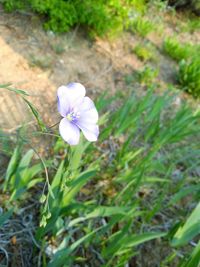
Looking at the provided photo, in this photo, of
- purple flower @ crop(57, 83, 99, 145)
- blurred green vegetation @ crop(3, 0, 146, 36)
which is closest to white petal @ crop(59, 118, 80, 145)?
purple flower @ crop(57, 83, 99, 145)

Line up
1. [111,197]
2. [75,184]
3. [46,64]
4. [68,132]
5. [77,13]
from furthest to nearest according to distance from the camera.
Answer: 1. [77,13]
2. [46,64]
3. [111,197]
4. [75,184]
5. [68,132]

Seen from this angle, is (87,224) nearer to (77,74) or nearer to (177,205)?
(177,205)

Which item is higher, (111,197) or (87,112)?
(87,112)

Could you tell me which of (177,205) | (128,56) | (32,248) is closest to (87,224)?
(32,248)

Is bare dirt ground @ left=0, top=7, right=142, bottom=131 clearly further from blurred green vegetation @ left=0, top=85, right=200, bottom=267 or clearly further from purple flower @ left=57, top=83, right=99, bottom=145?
purple flower @ left=57, top=83, right=99, bottom=145

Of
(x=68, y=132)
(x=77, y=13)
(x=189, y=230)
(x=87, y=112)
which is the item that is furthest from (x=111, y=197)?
(x=77, y=13)

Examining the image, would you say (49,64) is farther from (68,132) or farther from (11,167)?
(68,132)

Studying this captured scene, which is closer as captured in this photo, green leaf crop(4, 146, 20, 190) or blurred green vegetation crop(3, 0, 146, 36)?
green leaf crop(4, 146, 20, 190)
